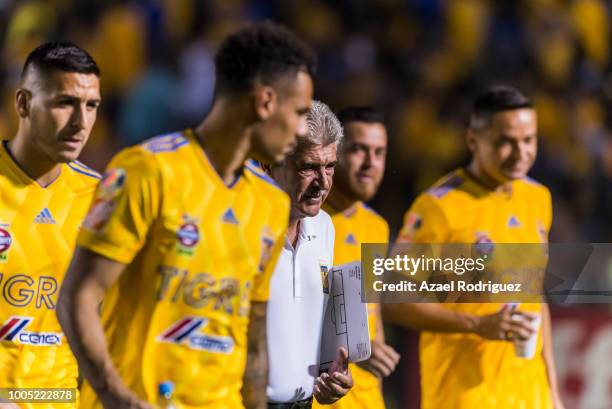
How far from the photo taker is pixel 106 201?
143 inches

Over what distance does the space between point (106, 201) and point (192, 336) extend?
52cm

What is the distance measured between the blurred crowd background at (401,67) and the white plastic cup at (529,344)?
337cm

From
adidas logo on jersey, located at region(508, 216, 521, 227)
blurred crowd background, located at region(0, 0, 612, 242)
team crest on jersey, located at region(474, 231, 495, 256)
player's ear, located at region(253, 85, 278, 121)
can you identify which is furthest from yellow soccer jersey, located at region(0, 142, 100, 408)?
blurred crowd background, located at region(0, 0, 612, 242)

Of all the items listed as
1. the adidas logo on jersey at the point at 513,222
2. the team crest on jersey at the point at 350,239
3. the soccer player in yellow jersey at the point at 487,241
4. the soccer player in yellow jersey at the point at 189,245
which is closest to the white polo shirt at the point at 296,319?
the soccer player in yellow jersey at the point at 189,245

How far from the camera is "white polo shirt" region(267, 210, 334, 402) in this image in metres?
4.71

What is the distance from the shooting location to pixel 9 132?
983 centimetres

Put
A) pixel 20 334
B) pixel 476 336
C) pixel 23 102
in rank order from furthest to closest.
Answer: pixel 476 336 < pixel 23 102 < pixel 20 334

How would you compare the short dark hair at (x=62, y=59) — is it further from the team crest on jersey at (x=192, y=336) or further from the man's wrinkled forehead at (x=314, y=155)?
the team crest on jersey at (x=192, y=336)

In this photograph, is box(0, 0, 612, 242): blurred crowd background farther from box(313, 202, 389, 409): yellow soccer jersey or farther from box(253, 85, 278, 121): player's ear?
box(253, 85, 278, 121): player's ear

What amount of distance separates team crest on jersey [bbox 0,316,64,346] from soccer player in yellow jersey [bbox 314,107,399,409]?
168 centimetres

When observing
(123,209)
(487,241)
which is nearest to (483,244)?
(487,241)

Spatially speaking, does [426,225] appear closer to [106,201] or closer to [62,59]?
[62,59]

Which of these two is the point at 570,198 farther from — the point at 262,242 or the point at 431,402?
the point at 262,242


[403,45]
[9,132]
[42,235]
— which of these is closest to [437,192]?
[42,235]
